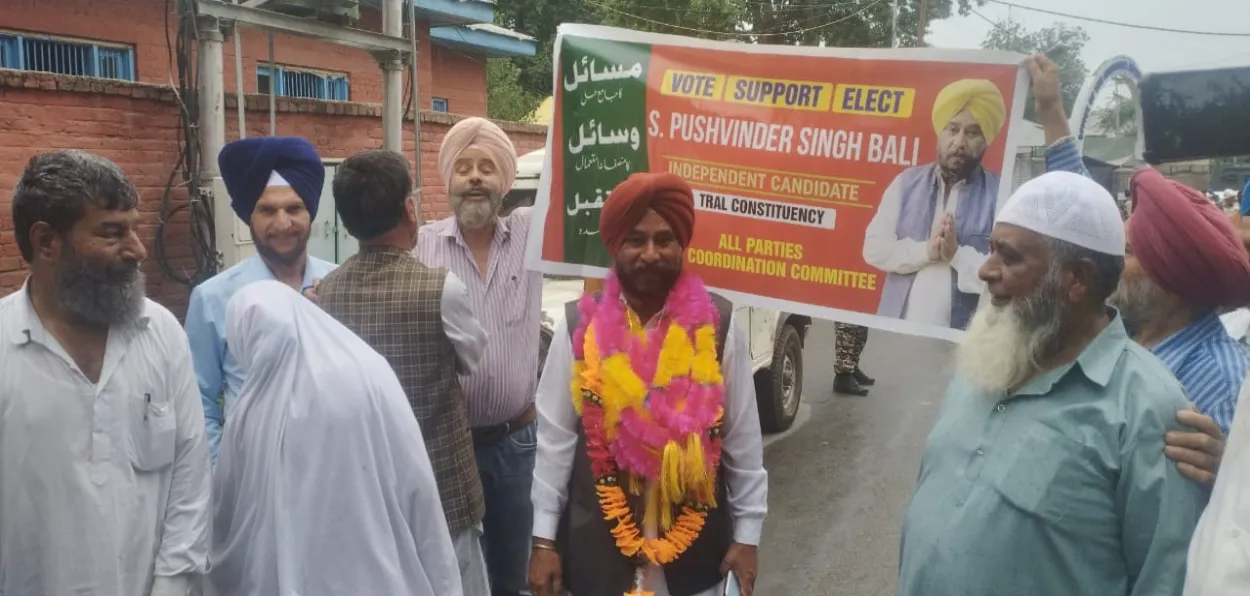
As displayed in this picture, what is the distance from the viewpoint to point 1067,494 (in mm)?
1811

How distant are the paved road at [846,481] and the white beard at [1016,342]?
2.79 meters

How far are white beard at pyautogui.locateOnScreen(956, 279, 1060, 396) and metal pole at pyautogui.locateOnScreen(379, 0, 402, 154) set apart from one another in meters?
6.62

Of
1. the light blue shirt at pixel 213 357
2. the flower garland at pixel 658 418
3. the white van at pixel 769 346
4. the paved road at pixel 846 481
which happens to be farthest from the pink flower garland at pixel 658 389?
the white van at pixel 769 346

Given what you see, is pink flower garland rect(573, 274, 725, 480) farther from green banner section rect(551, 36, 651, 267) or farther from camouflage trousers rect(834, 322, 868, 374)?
camouflage trousers rect(834, 322, 868, 374)

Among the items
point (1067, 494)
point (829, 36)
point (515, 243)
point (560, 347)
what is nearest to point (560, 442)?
point (560, 347)

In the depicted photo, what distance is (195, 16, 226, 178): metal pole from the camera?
6.37m

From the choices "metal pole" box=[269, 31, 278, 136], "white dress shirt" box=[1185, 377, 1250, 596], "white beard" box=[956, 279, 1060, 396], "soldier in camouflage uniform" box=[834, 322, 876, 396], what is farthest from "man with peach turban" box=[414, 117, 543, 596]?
"soldier in camouflage uniform" box=[834, 322, 876, 396]

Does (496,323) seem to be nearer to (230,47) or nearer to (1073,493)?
(1073,493)

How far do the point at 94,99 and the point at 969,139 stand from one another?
6.20 metres

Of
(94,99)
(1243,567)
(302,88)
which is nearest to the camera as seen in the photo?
(1243,567)

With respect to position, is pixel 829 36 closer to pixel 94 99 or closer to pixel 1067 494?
pixel 94 99

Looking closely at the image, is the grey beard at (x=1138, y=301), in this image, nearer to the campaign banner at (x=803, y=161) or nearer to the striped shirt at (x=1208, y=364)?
the striped shirt at (x=1208, y=364)

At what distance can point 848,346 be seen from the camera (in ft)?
27.5

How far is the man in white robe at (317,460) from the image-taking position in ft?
6.50
